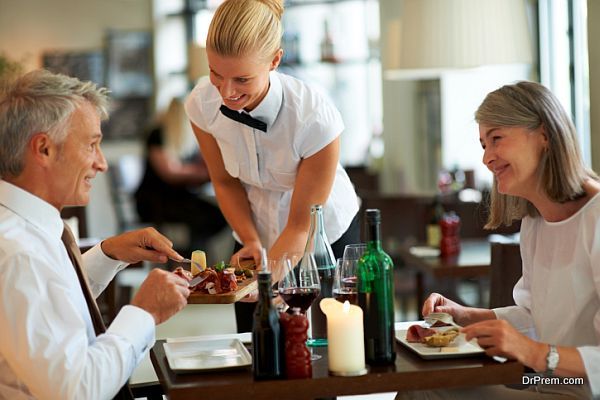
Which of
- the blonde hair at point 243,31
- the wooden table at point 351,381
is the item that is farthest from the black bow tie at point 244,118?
the wooden table at point 351,381

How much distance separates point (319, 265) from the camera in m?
2.30

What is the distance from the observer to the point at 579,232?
2.07 meters

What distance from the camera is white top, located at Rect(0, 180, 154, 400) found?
170 centimetres

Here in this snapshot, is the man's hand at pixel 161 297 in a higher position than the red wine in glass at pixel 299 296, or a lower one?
higher

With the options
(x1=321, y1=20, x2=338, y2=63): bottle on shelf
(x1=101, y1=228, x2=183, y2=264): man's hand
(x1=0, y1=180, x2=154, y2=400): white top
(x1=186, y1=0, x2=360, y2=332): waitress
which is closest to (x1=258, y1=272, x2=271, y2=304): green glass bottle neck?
(x1=0, y1=180, x2=154, y2=400): white top

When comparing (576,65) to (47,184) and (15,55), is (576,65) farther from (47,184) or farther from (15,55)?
(15,55)

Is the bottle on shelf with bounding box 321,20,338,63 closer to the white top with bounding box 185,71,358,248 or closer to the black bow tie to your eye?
the white top with bounding box 185,71,358,248

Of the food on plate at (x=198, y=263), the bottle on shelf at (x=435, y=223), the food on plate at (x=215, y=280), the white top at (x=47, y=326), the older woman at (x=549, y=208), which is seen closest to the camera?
the white top at (x=47, y=326)

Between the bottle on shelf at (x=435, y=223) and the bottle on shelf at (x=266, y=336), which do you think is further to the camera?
the bottle on shelf at (x=435, y=223)

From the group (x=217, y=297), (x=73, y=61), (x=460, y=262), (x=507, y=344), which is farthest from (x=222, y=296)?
(x=73, y=61)

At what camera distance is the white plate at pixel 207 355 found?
1.88 m

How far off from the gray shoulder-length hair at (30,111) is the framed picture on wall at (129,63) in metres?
8.18

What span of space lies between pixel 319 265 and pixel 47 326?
772mm

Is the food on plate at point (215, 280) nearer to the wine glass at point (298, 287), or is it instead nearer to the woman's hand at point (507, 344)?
the wine glass at point (298, 287)
